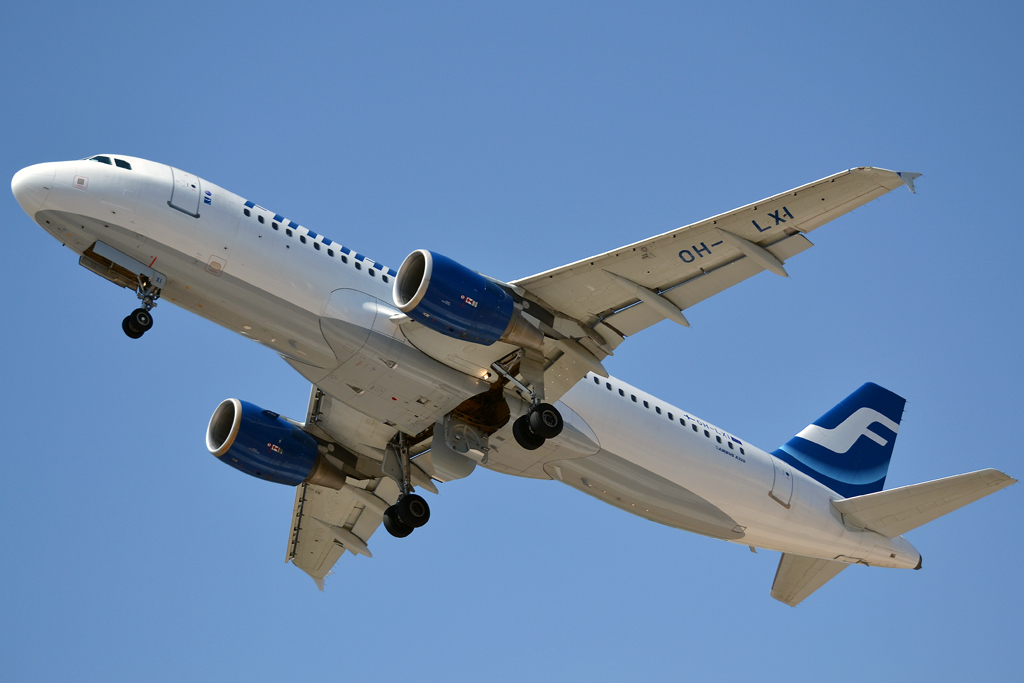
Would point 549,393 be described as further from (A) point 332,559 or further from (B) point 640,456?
(A) point 332,559

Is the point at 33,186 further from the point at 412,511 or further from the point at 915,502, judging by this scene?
the point at 915,502

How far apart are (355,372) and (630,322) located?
20.0 feet

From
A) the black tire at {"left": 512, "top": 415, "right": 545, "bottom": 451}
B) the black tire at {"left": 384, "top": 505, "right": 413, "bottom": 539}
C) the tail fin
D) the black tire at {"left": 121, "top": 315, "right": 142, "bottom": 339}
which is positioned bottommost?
the black tire at {"left": 121, "top": 315, "right": 142, "bottom": 339}

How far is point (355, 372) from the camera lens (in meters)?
21.2

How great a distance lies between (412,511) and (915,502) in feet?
43.6

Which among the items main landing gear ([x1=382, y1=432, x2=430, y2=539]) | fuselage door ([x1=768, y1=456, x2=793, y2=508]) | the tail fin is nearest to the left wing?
main landing gear ([x1=382, y1=432, x2=430, y2=539])

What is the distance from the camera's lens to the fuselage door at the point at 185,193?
19.7 meters

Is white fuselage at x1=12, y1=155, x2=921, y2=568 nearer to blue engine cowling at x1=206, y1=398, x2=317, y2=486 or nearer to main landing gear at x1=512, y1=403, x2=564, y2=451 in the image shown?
main landing gear at x1=512, y1=403, x2=564, y2=451

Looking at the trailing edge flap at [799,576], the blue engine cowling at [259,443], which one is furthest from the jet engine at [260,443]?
the trailing edge flap at [799,576]

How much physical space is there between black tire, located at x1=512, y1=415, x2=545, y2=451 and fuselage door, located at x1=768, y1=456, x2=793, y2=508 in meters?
7.66

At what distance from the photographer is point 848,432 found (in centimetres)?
2995

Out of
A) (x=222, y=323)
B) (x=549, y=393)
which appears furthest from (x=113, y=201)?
(x=549, y=393)

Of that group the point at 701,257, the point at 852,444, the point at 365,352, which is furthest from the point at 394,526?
the point at 852,444

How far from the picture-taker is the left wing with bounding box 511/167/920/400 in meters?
18.8
